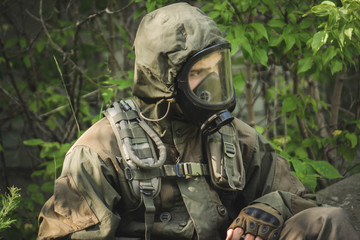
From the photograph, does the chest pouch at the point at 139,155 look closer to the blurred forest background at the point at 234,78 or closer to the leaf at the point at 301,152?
the blurred forest background at the point at 234,78

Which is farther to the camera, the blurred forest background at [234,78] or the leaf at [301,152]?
the leaf at [301,152]

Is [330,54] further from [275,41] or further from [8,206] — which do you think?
[8,206]

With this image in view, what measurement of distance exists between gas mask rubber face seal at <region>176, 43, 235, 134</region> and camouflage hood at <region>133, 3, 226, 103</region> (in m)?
0.04

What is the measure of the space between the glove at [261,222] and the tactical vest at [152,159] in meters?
0.18

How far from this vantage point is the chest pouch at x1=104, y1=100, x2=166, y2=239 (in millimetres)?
2602

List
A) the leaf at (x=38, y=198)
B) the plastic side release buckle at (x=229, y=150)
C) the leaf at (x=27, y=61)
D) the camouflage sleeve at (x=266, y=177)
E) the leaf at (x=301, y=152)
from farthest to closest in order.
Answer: the leaf at (x=27, y=61)
the leaf at (x=38, y=198)
the leaf at (x=301, y=152)
the camouflage sleeve at (x=266, y=177)
the plastic side release buckle at (x=229, y=150)

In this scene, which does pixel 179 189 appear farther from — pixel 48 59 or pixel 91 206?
pixel 48 59

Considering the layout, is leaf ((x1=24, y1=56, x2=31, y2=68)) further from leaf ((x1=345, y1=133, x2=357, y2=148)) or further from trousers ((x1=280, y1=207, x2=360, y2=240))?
trousers ((x1=280, y1=207, x2=360, y2=240))

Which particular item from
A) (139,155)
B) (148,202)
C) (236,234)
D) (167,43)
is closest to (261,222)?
(236,234)

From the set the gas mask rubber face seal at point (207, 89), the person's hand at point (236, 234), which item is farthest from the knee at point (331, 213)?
the gas mask rubber face seal at point (207, 89)

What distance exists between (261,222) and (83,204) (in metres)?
0.82

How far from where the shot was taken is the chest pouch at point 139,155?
2602 mm

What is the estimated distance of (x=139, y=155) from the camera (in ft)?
8.75

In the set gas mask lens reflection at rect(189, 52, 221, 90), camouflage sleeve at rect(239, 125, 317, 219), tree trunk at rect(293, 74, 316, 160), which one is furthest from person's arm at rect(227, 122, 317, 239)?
tree trunk at rect(293, 74, 316, 160)
